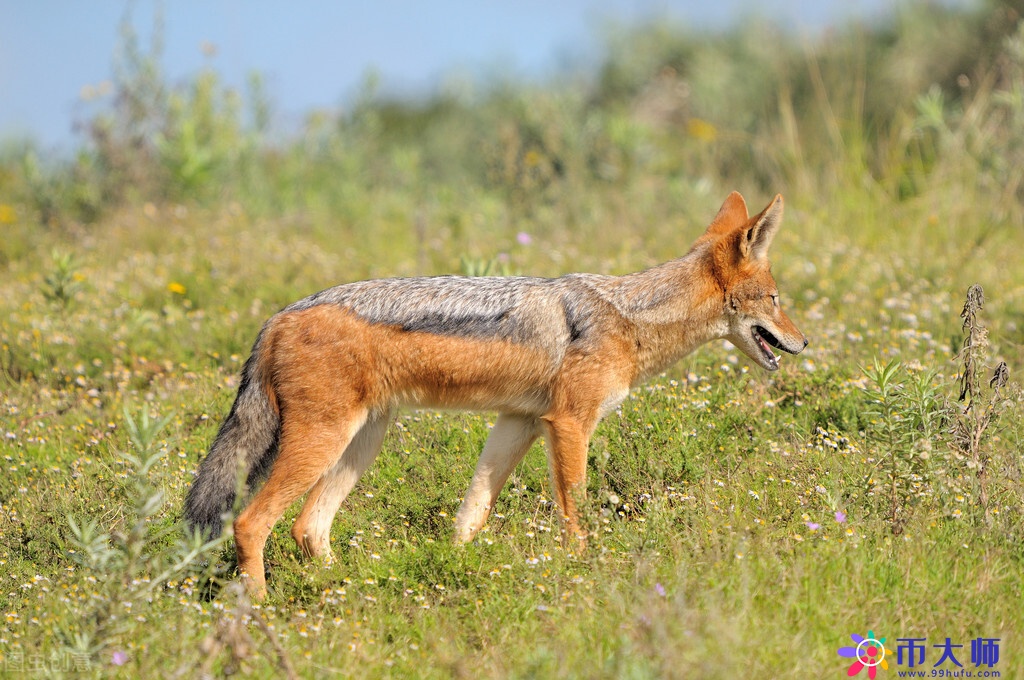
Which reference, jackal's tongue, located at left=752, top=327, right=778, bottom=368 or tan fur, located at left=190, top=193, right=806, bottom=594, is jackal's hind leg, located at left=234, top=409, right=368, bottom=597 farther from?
jackal's tongue, located at left=752, top=327, right=778, bottom=368

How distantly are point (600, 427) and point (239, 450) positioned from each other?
2123 mm

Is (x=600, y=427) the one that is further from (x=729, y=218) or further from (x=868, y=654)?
(x=868, y=654)

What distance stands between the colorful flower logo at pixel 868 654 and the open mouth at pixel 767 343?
193cm

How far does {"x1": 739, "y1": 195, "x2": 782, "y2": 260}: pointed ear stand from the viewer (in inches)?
214

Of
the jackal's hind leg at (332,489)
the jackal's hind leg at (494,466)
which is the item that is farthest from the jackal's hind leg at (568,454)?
the jackal's hind leg at (332,489)

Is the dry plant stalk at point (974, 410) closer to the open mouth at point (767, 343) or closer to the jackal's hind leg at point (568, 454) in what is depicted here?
the open mouth at point (767, 343)

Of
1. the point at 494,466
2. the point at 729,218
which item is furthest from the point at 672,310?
the point at 494,466

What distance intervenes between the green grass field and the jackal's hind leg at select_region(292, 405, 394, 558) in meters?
0.14

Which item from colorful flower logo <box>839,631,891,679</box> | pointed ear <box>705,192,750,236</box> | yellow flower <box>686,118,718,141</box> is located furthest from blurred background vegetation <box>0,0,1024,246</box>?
colorful flower logo <box>839,631,891,679</box>

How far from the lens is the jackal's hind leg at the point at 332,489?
5348mm

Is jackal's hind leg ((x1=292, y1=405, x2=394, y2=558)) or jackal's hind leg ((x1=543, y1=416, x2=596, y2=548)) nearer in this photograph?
jackal's hind leg ((x1=543, y1=416, x2=596, y2=548))

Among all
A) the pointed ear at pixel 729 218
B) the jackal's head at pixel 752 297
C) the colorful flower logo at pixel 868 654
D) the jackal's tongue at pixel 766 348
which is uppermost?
the pointed ear at pixel 729 218

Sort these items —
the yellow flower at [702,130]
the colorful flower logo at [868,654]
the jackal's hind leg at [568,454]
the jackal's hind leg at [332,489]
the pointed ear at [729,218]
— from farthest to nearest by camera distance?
the yellow flower at [702,130] < the pointed ear at [729,218] < the jackal's hind leg at [332,489] < the jackal's hind leg at [568,454] < the colorful flower logo at [868,654]

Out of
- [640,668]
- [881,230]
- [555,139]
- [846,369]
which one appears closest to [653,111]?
[555,139]
